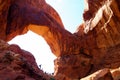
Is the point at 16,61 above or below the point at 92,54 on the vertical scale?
above

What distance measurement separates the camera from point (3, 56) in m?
7.16

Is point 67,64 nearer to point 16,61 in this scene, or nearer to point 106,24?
point 106,24

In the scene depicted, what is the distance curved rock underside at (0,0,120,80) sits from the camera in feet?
87.4

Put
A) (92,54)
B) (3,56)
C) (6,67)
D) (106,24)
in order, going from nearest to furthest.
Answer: (6,67) → (3,56) → (106,24) → (92,54)

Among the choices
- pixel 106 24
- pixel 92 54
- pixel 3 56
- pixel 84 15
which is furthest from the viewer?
pixel 84 15

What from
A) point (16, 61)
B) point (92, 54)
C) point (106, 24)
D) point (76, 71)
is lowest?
point (76, 71)

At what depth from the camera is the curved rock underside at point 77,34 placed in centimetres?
2664

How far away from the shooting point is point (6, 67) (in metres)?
6.61

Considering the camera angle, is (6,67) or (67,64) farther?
(67,64)

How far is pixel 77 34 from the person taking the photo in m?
31.0

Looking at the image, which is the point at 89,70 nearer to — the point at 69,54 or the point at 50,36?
the point at 69,54

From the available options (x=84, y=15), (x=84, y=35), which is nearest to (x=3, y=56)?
(x=84, y=35)

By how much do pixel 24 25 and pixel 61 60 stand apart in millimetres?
6197

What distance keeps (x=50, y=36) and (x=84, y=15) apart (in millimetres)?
5836
